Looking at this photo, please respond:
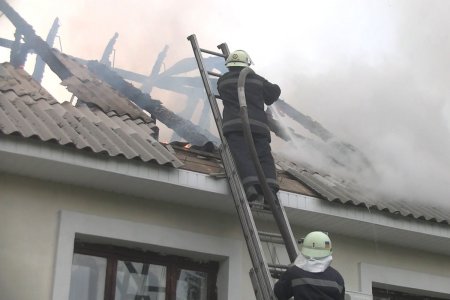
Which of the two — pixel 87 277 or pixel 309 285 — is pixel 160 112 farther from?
pixel 309 285

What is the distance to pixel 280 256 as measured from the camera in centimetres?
732

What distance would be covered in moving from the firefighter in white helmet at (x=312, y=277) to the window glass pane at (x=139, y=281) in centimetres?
157

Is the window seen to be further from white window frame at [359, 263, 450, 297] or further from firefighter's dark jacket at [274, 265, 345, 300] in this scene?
firefighter's dark jacket at [274, 265, 345, 300]

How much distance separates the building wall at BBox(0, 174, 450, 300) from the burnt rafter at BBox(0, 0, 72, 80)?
2.99 metres

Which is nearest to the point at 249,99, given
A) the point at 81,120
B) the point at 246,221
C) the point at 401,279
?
the point at 246,221

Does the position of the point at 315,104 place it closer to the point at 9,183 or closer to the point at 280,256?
the point at 280,256

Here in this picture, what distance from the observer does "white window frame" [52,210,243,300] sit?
6.33 m

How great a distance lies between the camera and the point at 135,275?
6926mm

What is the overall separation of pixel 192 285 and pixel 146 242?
0.67 m

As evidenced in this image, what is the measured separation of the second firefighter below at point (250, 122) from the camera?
6.67 metres

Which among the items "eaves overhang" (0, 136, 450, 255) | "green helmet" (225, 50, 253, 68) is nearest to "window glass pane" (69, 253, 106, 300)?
"eaves overhang" (0, 136, 450, 255)

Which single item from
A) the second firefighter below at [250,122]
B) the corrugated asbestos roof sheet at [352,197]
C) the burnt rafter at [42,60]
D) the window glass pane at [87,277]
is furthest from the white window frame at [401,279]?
the burnt rafter at [42,60]

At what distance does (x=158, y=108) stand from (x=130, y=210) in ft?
7.18

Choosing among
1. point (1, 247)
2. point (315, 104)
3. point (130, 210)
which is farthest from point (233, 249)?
point (315, 104)
